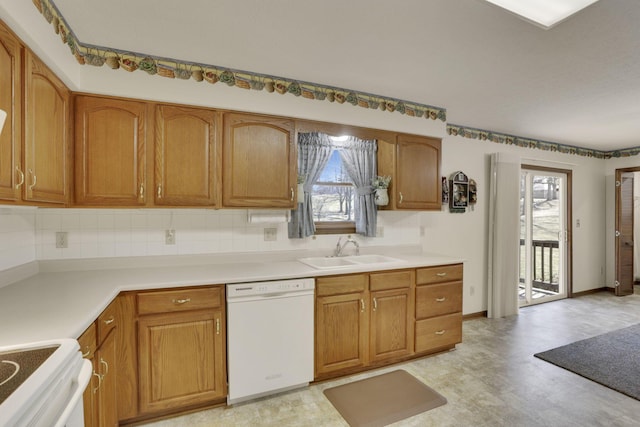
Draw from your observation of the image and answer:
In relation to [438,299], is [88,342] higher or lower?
higher

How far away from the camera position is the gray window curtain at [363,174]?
3.02 metres

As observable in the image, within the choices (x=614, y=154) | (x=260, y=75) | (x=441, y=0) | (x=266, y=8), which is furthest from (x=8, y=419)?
(x=614, y=154)

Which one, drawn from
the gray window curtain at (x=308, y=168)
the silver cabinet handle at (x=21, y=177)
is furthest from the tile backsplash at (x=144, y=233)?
the silver cabinet handle at (x=21, y=177)

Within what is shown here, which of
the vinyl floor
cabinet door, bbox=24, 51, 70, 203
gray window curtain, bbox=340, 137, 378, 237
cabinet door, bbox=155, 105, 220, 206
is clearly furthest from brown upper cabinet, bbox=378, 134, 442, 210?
cabinet door, bbox=24, 51, 70, 203

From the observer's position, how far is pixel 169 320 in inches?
75.5

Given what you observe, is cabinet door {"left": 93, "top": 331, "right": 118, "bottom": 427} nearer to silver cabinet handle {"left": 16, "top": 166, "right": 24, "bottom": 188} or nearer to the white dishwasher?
the white dishwasher

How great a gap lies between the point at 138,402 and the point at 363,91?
2829mm

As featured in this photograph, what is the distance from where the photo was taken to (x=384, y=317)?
Result: 2.56 metres

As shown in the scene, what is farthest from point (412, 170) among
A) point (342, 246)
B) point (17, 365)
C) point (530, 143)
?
point (17, 365)

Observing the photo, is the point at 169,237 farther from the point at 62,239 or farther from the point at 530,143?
the point at 530,143

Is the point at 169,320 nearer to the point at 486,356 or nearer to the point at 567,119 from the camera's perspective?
the point at 486,356

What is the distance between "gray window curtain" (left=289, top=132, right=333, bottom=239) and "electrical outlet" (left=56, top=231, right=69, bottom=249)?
1.62m

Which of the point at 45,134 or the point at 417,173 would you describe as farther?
the point at 417,173

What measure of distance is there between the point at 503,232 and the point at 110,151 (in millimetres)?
4180
